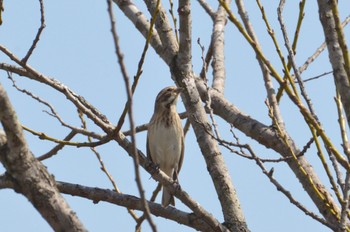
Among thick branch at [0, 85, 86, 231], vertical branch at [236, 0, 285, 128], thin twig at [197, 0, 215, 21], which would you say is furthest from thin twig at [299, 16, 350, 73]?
thick branch at [0, 85, 86, 231]

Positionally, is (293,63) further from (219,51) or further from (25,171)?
(219,51)

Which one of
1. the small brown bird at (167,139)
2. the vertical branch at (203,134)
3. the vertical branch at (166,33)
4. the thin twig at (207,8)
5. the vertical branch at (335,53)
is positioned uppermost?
the thin twig at (207,8)

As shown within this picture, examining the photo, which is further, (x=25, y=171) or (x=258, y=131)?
(x=258, y=131)

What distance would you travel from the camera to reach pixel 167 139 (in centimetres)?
932

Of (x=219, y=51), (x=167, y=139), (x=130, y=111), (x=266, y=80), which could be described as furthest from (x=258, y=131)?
(x=130, y=111)

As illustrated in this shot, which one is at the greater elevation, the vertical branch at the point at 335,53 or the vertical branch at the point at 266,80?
the vertical branch at the point at 266,80

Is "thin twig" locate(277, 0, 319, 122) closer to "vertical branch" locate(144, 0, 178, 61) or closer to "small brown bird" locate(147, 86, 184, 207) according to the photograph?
"vertical branch" locate(144, 0, 178, 61)

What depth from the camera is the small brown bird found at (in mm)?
9312

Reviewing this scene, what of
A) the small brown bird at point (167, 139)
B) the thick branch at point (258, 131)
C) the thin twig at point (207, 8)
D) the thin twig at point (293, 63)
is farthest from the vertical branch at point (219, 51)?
the thin twig at point (293, 63)

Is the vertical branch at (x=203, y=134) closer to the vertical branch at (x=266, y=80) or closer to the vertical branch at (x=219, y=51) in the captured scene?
the vertical branch at (x=266, y=80)

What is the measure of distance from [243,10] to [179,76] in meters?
0.87

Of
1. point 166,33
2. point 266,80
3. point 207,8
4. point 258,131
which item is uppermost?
point 207,8

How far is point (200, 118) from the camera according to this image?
6.13 m

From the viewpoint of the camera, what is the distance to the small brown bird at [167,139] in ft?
30.6
